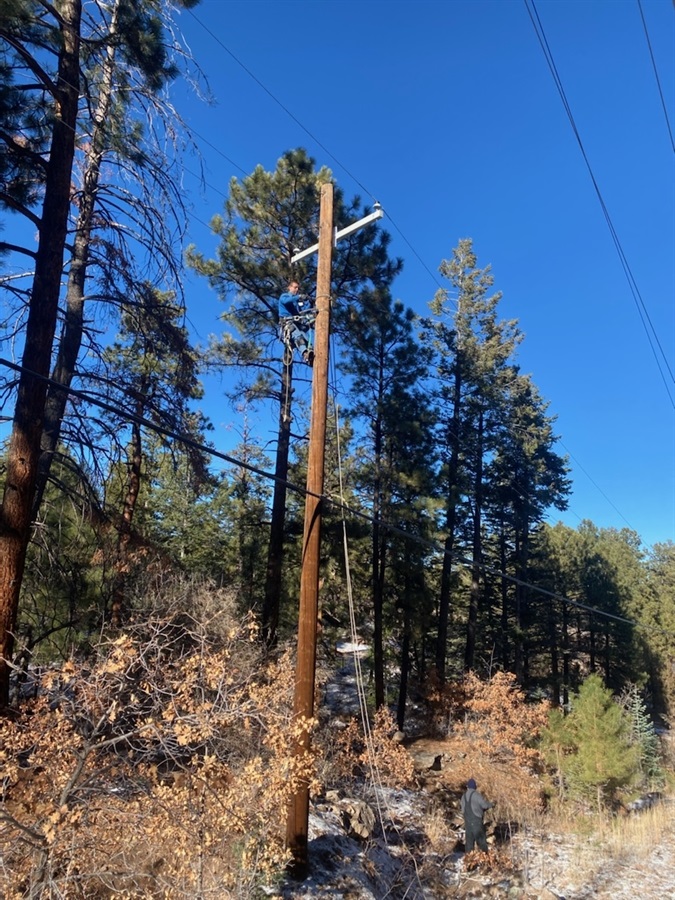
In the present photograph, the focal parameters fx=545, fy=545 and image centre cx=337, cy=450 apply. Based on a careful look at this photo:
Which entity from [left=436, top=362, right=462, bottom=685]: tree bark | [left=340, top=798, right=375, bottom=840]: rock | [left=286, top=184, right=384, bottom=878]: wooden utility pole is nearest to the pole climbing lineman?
[left=286, top=184, right=384, bottom=878]: wooden utility pole

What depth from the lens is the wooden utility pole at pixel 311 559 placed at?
6504mm

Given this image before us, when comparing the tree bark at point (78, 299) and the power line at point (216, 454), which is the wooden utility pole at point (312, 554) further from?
the tree bark at point (78, 299)

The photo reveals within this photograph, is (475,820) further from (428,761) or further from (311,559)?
(428,761)

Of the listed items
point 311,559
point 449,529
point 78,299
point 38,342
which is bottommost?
point 311,559

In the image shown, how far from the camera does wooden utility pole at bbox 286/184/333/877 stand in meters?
6.50

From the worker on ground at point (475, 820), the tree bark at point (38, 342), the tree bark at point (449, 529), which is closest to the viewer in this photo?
the tree bark at point (38, 342)

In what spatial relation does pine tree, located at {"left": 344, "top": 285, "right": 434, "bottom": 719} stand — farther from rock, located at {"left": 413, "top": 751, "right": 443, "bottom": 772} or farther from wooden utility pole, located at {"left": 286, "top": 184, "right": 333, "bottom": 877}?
wooden utility pole, located at {"left": 286, "top": 184, "right": 333, "bottom": 877}

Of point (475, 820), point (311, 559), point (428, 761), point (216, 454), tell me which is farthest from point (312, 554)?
point (428, 761)

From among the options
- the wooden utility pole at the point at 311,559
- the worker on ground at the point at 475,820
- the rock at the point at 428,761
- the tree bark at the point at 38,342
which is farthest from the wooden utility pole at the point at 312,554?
the rock at the point at 428,761

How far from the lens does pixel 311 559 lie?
735 centimetres

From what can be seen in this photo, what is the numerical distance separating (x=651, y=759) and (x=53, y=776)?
20922mm

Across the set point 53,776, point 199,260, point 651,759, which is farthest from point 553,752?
point 199,260

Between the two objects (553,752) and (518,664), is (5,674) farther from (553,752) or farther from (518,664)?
(518,664)

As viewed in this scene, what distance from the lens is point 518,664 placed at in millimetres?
24203
